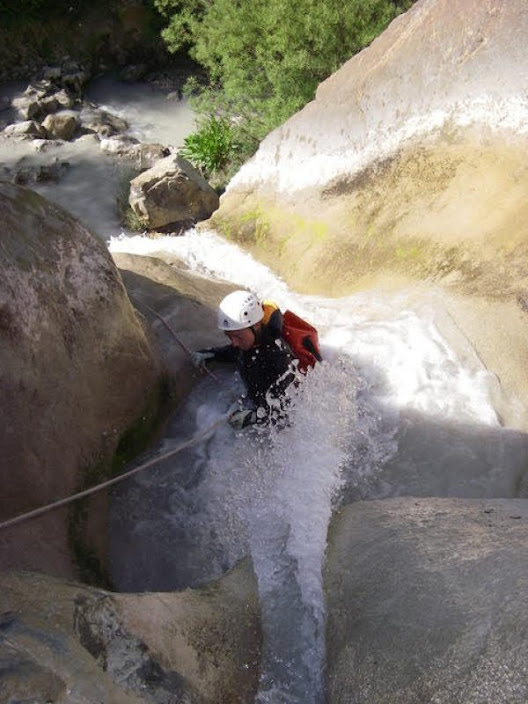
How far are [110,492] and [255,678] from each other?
1.41 m

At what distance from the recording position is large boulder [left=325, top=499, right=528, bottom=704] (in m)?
2.11

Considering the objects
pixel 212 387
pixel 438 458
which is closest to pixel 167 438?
pixel 212 387

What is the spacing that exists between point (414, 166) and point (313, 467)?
10.9 feet

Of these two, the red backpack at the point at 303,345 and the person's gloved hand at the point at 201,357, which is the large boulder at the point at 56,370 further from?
the red backpack at the point at 303,345

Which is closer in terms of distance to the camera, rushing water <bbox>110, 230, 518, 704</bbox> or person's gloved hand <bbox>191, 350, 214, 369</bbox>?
rushing water <bbox>110, 230, 518, 704</bbox>

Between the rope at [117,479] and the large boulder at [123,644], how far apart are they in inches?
18.8

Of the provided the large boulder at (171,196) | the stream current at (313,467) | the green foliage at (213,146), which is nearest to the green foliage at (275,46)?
the green foliage at (213,146)

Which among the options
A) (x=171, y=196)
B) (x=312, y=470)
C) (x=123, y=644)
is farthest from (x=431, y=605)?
(x=171, y=196)

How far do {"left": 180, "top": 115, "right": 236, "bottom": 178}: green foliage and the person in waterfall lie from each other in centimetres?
764

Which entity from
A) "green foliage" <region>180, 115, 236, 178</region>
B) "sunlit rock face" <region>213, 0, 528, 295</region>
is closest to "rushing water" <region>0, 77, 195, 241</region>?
"green foliage" <region>180, 115, 236, 178</region>

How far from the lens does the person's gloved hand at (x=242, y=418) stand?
424 centimetres

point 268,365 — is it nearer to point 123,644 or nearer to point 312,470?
point 312,470

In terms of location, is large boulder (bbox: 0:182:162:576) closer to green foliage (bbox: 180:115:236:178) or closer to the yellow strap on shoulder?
the yellow strap on shoulder

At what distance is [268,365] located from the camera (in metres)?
4.18
